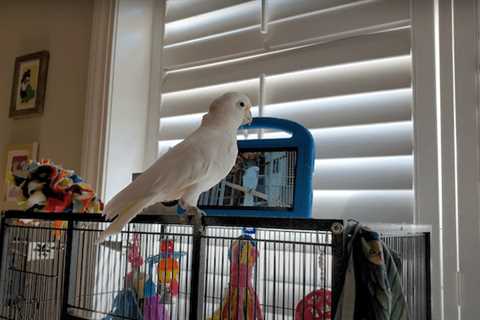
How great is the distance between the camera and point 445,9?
0.94 metres

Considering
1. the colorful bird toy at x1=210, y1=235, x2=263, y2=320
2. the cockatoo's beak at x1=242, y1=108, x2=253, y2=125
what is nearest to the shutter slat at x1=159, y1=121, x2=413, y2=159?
the cockatoo's beak at x1=242, y1=108, x2=253, y2=125

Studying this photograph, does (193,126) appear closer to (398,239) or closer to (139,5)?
(139,5)

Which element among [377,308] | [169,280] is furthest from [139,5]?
[377,308]

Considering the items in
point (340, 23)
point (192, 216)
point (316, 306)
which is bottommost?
point (316, 306)

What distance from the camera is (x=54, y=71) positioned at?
1.55 m

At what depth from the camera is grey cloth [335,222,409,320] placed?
55 cm

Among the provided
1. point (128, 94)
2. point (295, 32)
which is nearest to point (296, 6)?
point (295, 32)

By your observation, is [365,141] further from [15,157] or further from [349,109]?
[15,157]

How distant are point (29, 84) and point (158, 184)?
1.13 m

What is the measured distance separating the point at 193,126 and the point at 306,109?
14.3 inches

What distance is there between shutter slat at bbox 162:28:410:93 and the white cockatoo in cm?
45

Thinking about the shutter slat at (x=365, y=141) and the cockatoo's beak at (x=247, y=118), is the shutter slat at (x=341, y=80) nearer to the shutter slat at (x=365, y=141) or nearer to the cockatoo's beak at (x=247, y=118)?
the shutter slat at (x=365, y=141)

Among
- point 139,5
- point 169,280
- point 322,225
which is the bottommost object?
point 169,280

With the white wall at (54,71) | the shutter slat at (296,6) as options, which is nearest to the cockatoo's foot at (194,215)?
the shutter slat at (296,6)
